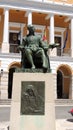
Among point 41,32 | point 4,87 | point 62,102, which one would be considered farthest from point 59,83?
point 4,87

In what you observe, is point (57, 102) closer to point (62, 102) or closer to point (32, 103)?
point (62, 102)

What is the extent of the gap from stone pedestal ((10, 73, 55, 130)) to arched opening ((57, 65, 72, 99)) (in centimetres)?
2480

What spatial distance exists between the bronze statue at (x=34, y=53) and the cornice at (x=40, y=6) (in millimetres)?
22570

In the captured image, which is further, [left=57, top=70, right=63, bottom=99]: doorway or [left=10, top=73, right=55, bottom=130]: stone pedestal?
[left=57, top=70, right=63, bottom=99]: doorway

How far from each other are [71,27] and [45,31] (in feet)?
9.74

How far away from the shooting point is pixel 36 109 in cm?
920

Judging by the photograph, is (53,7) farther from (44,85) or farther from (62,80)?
(44,85)

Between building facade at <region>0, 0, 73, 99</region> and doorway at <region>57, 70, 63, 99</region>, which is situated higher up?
building facade at <region>0, 0, 73, 99</region>

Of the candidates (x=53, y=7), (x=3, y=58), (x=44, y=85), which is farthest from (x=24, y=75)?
(x=53, y=7)

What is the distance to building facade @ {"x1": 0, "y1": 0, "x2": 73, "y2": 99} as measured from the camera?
31.0 metres

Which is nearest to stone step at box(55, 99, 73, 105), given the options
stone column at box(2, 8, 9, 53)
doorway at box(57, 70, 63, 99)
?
doorway at box(57, 70, 63, 99)

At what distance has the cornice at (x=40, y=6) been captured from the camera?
105 ft

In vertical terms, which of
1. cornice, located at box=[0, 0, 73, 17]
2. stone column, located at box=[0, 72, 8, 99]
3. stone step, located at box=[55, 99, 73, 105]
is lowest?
stone step, located at box=[55, 99, 73, 105]

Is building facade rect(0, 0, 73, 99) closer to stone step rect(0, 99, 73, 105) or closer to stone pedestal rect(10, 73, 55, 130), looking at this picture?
stone step rect(0, 99, 73, 105)
